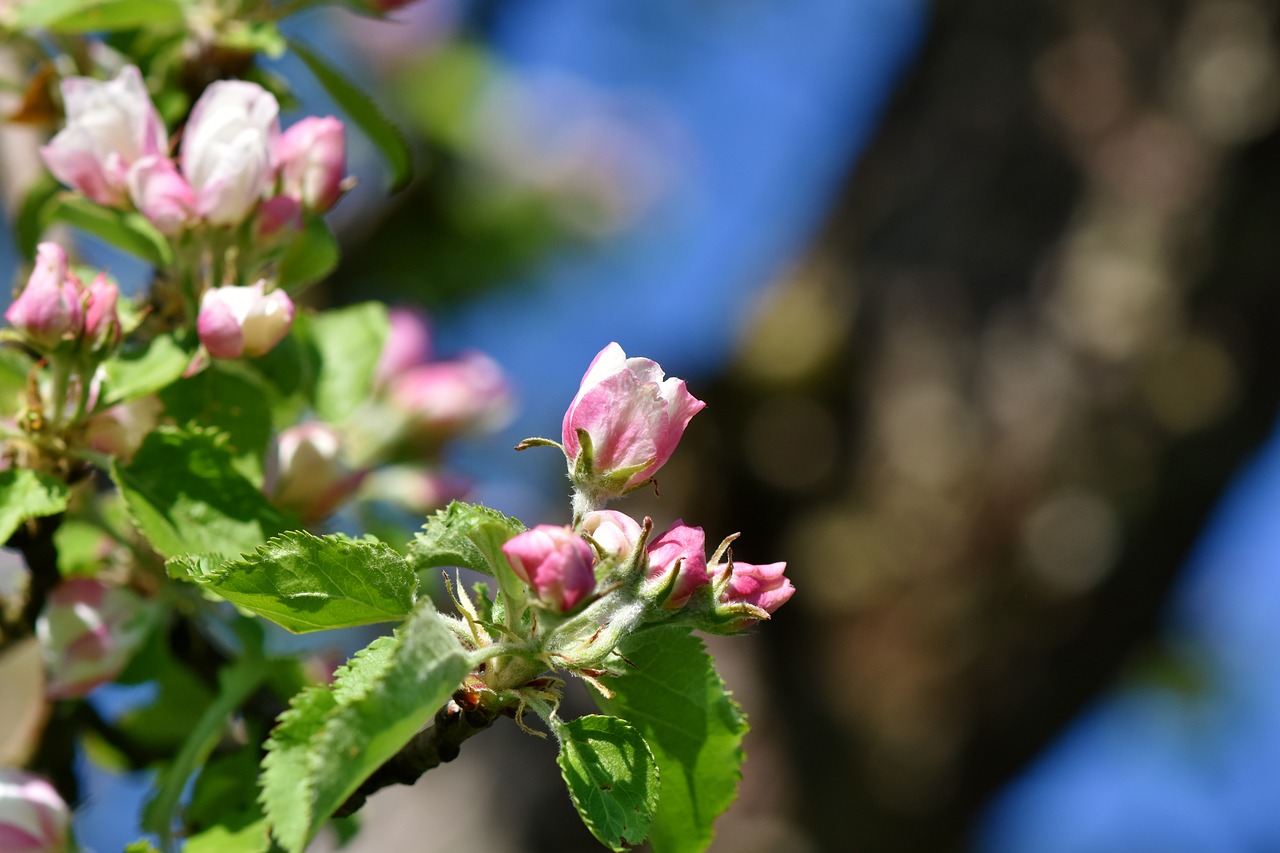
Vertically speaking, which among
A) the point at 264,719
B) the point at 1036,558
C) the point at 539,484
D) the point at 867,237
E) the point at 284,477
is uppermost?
the point at 284,477

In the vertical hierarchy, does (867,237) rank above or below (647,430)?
below

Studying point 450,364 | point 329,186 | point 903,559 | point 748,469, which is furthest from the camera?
point 748,469

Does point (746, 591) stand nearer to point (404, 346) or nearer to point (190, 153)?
point (190, 153)

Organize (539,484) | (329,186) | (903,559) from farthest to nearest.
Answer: (539,484) < (903,559) < (329,186)

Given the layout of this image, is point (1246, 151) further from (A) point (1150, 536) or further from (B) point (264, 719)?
(B) point (264, 719)

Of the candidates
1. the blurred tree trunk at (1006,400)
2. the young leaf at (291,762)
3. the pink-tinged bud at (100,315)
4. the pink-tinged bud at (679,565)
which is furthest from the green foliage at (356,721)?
the blurred tree trunk at (1006,400)

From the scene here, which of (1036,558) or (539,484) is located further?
(539,484)

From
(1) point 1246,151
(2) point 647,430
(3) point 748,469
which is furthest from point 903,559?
(2) point 647,430
